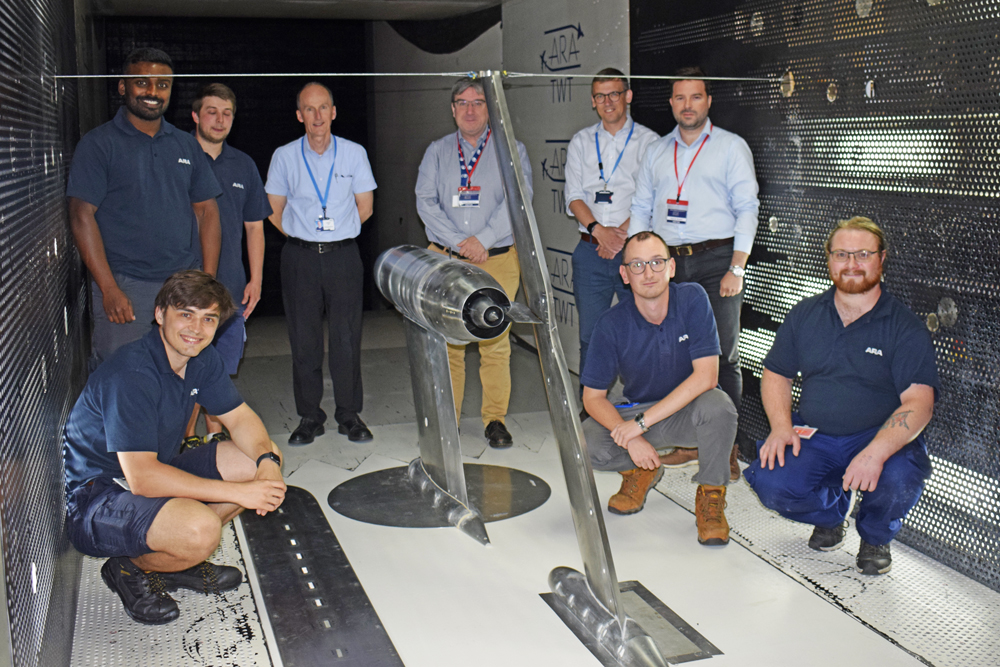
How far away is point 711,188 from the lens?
3.80 metres

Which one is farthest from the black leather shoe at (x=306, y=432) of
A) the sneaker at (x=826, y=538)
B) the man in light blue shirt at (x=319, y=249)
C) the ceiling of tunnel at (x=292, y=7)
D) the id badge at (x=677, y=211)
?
the ceiling of tunnel at (x=292, y=7)

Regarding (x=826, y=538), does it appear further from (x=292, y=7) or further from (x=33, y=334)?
(x=292, y=7)

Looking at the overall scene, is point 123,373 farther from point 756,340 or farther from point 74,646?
point 756,340

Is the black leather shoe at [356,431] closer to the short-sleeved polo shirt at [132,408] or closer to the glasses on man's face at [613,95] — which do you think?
the short-sleeved polo shirt at [132,408]

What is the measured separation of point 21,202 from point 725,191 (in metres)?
2.60

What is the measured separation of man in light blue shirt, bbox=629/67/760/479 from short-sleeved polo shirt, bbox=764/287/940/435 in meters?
0.58

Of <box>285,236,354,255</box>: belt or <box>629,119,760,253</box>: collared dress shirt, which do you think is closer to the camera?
<box>629,119,760,253</box>: collared dress shirt

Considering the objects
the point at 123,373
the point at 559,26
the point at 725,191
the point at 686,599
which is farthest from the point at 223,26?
the point at 686,599

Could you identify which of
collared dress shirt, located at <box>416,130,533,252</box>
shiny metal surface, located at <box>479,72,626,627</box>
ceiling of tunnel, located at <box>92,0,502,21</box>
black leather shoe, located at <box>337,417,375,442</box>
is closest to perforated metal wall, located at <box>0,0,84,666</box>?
shiny metal surface, located at <box>479,72,626,627</box>

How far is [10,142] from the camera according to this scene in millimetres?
2104

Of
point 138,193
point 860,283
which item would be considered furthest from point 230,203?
point 860,283

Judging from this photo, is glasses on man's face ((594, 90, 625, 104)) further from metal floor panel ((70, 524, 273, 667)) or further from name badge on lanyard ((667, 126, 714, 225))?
metal floor panel ((70, 524, 273, 667))

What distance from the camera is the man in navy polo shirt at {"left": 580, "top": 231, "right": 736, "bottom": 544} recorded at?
320 centimetres

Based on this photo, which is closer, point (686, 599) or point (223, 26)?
point (686, 599)
